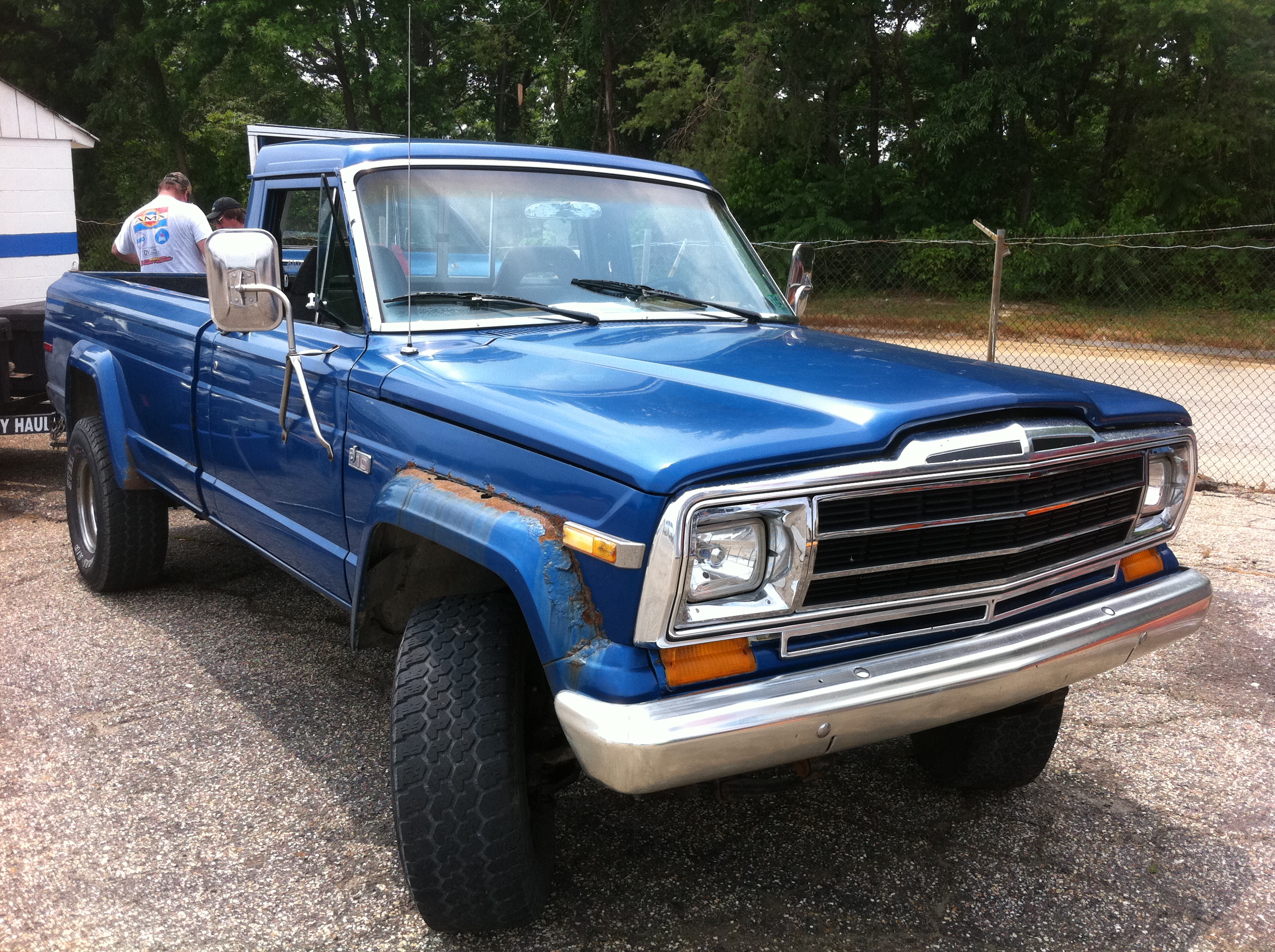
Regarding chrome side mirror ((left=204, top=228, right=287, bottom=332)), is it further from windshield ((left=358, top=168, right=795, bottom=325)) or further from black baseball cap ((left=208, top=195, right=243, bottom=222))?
black baseball cap ((left=208, top=195, right=243, bottom=222))

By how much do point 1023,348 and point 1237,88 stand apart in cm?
1230

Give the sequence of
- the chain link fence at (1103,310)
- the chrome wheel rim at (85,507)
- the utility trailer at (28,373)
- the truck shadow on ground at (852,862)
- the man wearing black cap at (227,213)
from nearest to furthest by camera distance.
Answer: the truck shadow on ground at (852,862) → the chrome wheel rim at (85,507) → the utility trailer at (28,373) → the man wearing black cap at (227,213) → the chain link fence at (1103,310)

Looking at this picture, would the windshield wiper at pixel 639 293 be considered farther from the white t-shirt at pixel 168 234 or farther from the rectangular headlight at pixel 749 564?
the white t-shirt at pixel 168 234

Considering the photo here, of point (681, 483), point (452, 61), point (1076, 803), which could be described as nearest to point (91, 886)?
point (681, 483)

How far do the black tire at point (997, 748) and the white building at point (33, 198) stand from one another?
10175 millimetres

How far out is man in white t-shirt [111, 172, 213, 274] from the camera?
7457mm

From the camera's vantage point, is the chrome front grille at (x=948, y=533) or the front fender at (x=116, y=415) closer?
the chrome front grille at (x=948, y=533)

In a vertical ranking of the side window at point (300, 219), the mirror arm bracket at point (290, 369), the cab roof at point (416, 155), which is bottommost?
the mirror arm bracket at point (290, 369)

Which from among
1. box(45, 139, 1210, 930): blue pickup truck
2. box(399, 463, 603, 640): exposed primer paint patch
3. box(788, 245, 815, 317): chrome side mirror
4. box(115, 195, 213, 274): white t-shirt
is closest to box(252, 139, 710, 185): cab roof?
box(45, 139, 1210, 930): blue pickup truck

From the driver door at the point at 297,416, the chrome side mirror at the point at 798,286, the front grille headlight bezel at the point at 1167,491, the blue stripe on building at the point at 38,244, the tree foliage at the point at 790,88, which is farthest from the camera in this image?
the tree foliage at the point at 790,88

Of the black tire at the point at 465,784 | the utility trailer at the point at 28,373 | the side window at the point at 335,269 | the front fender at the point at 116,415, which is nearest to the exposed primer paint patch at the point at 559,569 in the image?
the black tire at the point at 465,784

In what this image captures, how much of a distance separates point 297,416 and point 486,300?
67 cm

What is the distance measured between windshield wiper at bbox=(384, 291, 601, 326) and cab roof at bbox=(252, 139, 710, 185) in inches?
20.0

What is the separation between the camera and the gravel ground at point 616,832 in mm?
2777
